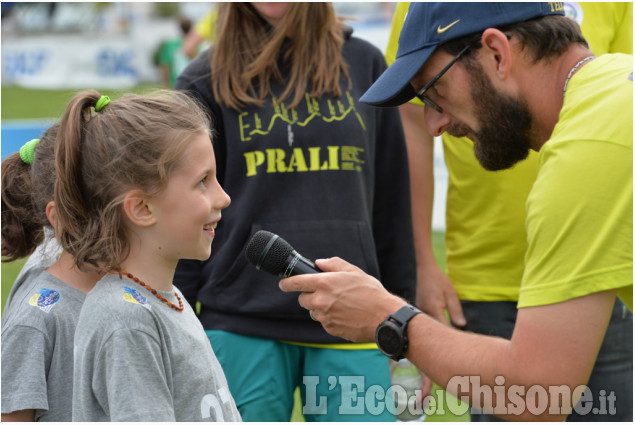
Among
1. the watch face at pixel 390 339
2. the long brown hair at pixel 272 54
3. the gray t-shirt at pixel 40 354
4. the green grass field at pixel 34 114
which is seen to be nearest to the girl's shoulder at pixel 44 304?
the gray t-shirt at pixel 40 354

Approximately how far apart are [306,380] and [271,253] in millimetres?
889

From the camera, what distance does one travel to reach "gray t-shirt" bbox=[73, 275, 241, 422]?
2.19 metres

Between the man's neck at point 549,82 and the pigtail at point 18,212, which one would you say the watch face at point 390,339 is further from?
the pigtail at point 18,212

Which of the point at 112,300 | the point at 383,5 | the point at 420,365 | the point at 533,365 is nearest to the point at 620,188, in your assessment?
the point at 533,365

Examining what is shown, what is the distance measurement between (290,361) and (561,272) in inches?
53.1

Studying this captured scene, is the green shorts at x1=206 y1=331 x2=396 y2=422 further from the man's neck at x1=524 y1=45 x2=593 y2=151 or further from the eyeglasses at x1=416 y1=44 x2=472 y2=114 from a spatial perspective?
the man's neck at x1=524 y1=45 x2=593 y2=151

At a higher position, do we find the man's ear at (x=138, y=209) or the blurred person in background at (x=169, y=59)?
the man's ear at (x=138, y=209)

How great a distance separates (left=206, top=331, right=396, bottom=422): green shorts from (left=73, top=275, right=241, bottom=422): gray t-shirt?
2.68ft

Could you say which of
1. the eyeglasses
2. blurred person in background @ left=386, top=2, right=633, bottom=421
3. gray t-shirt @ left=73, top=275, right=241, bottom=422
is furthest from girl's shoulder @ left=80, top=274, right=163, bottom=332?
blurred person in background @ left=386, top=2, right=633, bottom=421

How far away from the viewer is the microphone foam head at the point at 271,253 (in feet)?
8.53

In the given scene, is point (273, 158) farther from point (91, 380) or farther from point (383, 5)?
point (383, 5)

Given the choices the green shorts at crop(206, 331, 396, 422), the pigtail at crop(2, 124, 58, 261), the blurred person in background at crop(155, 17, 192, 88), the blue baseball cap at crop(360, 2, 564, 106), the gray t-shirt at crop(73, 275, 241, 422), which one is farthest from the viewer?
the blurred person in background at crop(155, 17, 192, 88)

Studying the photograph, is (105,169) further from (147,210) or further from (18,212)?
(18,212)

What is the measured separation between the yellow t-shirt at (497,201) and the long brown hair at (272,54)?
426mm
